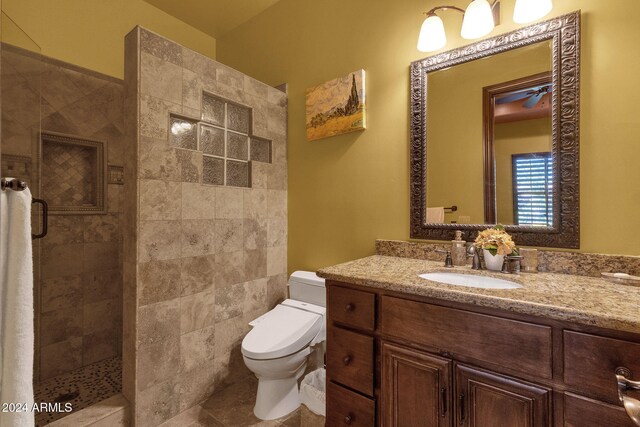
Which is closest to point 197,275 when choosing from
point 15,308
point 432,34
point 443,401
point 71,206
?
point 15,308

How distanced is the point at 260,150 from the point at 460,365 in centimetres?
188

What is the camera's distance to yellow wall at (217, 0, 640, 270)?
3.95ft

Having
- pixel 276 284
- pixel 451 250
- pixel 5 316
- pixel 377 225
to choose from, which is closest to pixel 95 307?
pixel 276 284

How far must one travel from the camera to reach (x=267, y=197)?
7.44 feet

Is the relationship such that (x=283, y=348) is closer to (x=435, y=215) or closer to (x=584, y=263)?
(x=435, y=215)

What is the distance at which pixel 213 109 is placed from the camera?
1.98 m

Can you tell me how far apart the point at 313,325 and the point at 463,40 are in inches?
71.4

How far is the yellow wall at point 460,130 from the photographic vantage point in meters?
1.49

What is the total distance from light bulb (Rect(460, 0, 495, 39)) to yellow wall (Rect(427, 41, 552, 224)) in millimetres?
141

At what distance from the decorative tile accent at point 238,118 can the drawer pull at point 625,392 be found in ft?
7.20

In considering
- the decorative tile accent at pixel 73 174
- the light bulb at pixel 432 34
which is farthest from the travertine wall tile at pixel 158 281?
the light bulb at pixel 432 34

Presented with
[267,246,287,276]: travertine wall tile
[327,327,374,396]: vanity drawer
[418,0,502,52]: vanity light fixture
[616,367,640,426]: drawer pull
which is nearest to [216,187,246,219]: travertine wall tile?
[267,246,287,276]: travertine wall tile

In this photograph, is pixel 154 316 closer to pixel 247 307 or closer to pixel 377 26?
pixel 247 307

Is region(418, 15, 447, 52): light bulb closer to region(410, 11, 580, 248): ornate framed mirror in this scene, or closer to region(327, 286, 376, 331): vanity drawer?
region(410, 11, 580, 248): ornate framed mirror
